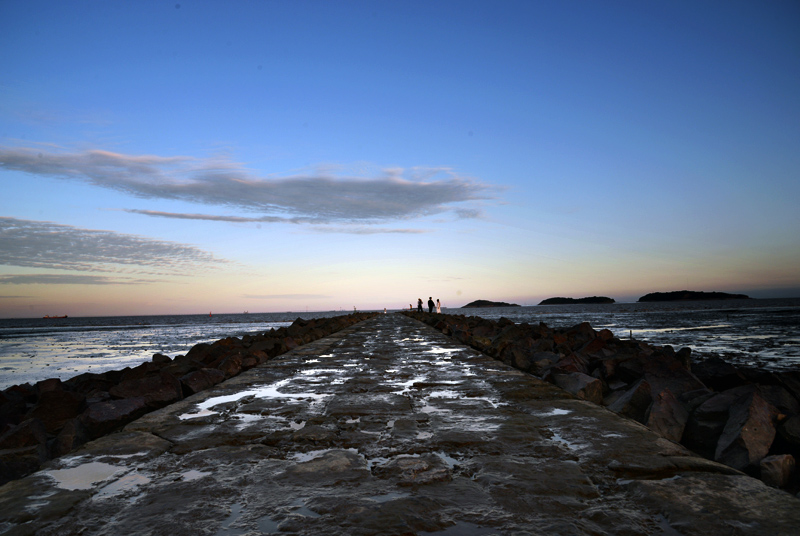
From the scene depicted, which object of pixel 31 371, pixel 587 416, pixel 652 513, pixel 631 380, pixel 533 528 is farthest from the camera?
pixel 31 371

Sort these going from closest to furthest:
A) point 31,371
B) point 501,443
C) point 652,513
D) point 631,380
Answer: point 652,513
point 501,443
point 631,380
point 31,371

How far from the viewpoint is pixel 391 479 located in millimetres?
1945

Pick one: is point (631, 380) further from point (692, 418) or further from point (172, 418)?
point (172, 418)

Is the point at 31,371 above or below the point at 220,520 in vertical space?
below

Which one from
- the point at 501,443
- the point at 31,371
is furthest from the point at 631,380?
the point at 31,371

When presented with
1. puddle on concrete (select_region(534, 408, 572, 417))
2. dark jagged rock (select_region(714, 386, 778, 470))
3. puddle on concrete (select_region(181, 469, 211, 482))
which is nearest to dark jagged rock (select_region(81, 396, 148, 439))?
puddle on concrete (select_region(181, 469, 211, 482))

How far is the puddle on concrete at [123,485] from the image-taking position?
1.82 meters

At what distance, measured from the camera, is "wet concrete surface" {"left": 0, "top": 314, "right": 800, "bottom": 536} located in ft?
5.06

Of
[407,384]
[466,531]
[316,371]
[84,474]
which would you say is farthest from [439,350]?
[466,531]

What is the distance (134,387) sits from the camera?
13.8ft

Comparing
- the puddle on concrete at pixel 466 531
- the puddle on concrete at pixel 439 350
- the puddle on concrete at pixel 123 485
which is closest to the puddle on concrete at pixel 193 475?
the puddle on concrete at pixel 123 485

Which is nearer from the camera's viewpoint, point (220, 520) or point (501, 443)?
point (220, 520)

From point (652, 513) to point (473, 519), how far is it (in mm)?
626

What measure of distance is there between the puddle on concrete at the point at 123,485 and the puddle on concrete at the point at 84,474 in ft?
0.25
